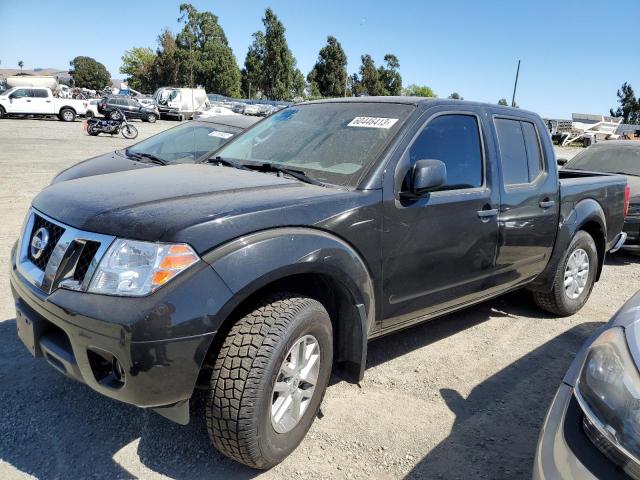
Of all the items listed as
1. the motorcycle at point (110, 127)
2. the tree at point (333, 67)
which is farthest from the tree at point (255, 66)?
the motorcycle at point (110, 127)

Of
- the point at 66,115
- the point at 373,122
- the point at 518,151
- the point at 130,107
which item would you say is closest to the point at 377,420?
the point at 373,122

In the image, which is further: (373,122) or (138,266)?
(373,122)

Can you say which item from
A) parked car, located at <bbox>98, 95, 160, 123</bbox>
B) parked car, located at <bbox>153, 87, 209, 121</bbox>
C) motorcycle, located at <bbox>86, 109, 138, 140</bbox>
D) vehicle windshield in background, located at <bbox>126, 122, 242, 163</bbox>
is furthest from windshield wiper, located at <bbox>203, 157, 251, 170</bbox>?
parked car, located at <bbox>153, 87, 209, 121</bbox>

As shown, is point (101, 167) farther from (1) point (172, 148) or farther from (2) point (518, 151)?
(2) point (518, 151)

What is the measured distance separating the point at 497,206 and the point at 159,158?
14.6 ft

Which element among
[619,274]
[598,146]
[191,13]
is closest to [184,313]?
[619,274]

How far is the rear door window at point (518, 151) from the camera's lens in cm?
395

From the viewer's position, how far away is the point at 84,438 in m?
2.77

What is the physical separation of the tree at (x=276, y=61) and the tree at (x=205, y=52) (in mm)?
4939

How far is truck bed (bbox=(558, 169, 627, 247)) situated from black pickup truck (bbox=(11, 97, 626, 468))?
0.59 metres

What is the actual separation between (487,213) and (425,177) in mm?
878

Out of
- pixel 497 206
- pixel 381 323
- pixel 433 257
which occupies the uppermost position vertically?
pixel 497 206

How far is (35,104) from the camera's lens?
29.1 metres

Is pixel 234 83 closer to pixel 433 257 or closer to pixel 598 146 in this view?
pixel 598 146
